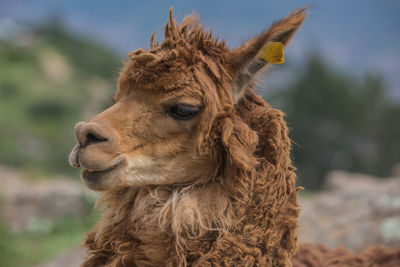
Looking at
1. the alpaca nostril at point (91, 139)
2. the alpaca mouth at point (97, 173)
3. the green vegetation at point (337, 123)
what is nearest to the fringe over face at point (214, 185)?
the alpaca mouth at point (97, 173)

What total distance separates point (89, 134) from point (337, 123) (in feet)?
76.5

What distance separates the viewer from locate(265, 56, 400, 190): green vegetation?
22.0m

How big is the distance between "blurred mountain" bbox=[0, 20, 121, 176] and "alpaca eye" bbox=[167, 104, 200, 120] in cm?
1933

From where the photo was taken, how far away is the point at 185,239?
2.27m

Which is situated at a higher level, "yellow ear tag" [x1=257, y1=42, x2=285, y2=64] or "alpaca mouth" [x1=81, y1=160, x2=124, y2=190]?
"yellow ear tag" [x1=257, y1=42, x2=285, y2=64]

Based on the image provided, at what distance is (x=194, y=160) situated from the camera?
237 centimetres

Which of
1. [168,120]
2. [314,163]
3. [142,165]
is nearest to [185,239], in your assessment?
[142,165]

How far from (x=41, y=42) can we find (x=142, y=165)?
156 feet

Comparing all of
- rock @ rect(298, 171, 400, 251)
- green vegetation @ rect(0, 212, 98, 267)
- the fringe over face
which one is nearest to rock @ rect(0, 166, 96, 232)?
green vegetation @ rect(0, 212, 98, 267)

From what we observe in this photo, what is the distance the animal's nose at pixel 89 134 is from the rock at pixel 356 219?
370cm

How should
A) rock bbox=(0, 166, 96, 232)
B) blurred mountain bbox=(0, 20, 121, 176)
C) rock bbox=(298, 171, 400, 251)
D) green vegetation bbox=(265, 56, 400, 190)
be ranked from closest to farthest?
rock bbox=(298, 171, 400, 251)
rock bbox=(0, 166, 96, 232)
green vegetation bbox=(265, 56, 400, 190)
blurred mountain bbox=(0, 20, 121, 176)

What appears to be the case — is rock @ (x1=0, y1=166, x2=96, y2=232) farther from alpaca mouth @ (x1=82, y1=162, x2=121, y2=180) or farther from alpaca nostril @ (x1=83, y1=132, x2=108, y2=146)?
alpaca nostril @ (x1=83, y1=132, x2=108, y2=146)

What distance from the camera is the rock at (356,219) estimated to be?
18.3 feet

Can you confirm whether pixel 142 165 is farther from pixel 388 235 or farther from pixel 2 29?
pixel 2 29
